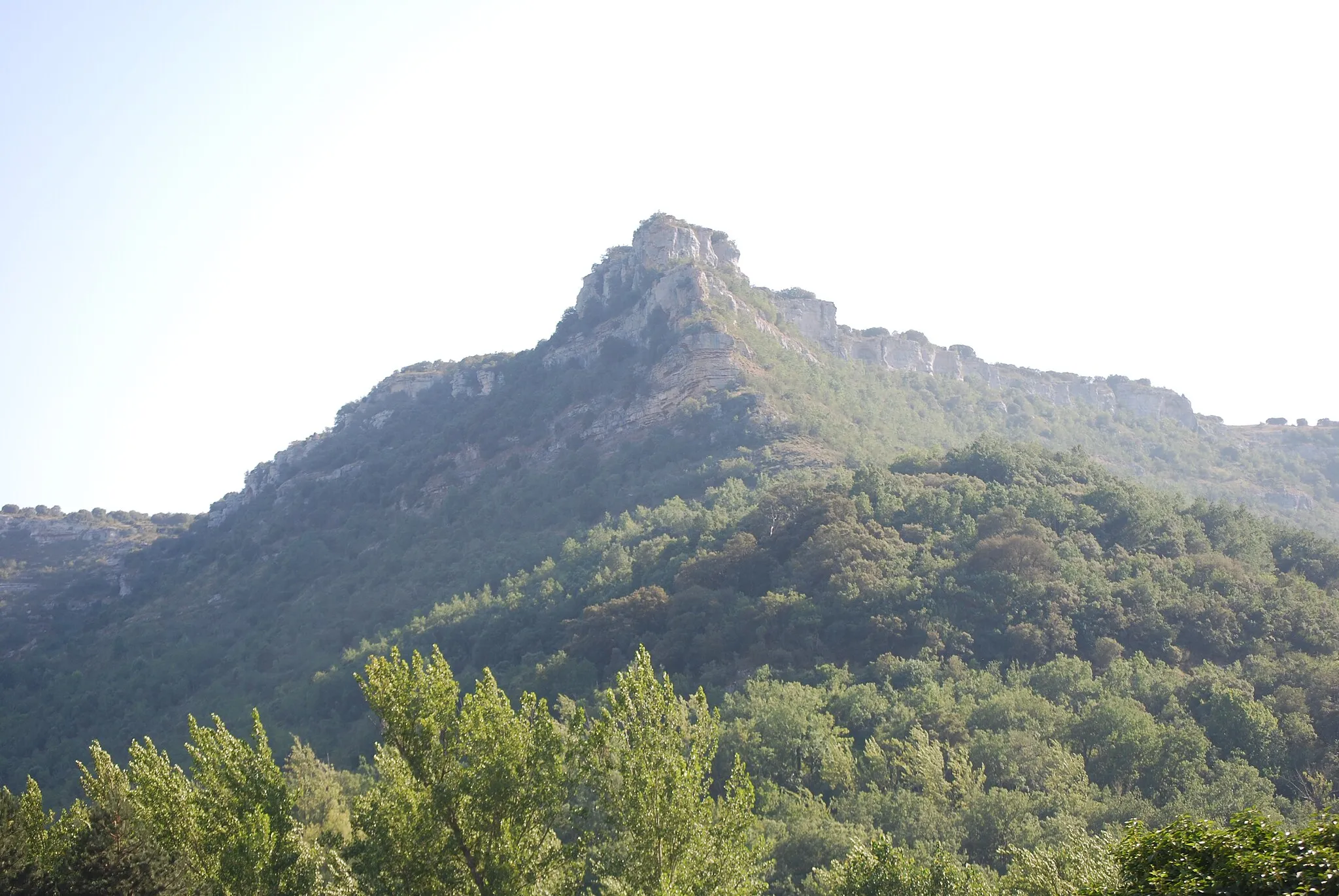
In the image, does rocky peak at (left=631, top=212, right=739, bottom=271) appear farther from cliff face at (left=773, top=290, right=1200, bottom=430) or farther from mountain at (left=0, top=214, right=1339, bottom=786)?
cliff face at (left=773, top=290, right=1200, bottom=430)

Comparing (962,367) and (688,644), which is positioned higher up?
(962,367)

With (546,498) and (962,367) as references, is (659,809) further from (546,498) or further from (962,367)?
(962,367)

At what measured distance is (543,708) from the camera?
18.9m

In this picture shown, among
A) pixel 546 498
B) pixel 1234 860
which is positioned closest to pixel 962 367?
pixel 546 498

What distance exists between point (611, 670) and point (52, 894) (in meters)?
32.7

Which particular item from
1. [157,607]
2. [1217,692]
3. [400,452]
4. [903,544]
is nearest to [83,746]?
[157,607]

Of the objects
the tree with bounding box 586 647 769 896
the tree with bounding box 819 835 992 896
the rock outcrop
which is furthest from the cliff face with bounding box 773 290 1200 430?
the tree with bounding box 586 647 769 896

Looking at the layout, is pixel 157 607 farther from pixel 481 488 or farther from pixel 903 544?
pixel 903 544

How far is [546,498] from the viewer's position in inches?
3275

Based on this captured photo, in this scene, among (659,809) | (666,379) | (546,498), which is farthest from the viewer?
(666,379)

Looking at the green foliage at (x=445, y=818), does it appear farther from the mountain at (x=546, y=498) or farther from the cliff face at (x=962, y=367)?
the cliff face at (x=962, y=367)

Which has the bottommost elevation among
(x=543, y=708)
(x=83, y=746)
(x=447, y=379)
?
(x=83, y=746)

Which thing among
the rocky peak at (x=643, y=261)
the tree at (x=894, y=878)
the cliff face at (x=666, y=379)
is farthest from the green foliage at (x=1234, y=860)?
the rocky peak at (x=643, y=261)

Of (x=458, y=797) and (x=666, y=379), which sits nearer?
(x=458, y=797)
